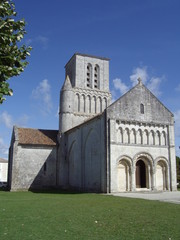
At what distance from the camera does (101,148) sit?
31031 millimetres

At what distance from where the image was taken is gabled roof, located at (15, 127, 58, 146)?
41.0m

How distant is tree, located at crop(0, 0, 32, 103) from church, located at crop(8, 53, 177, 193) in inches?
928

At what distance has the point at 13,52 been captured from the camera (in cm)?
702

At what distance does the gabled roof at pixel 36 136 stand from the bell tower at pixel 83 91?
2482 millimetres

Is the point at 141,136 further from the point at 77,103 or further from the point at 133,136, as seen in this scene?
the point at 77,103

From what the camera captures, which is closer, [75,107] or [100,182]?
[100,182]

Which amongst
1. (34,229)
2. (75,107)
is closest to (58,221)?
(34,229)

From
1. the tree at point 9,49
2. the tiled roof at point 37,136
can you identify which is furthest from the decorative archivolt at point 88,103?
the tree at point 9,49

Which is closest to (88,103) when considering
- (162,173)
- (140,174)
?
(140,174)

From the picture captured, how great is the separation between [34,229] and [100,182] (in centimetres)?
2150

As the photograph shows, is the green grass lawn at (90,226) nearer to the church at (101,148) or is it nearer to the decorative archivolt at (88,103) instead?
the church at (101,148)

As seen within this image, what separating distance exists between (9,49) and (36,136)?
120 feet

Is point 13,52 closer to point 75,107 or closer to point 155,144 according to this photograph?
point 155,144

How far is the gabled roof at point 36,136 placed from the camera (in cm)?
4097
